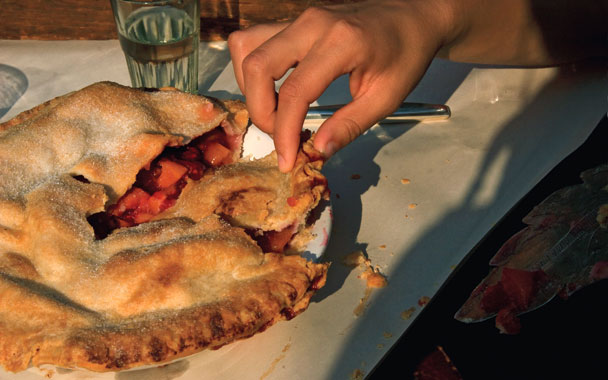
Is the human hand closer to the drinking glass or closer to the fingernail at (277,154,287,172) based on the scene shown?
the fingernail at (277,154,287,172)

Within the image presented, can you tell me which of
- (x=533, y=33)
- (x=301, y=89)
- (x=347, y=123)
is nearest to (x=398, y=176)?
(x=347, y=123)

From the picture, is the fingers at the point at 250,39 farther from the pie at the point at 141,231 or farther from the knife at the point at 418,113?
the knife at the point at 418,113

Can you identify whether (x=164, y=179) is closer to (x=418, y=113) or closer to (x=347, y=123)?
(x=347, y=123)

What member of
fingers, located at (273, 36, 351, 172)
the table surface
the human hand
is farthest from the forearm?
fingers, located at (273, 36, 351, 172)

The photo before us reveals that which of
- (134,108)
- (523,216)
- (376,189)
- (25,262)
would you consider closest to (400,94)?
(376,189)

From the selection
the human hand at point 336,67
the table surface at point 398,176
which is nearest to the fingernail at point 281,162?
the human hand at point 336,67

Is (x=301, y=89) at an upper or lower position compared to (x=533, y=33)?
upper
